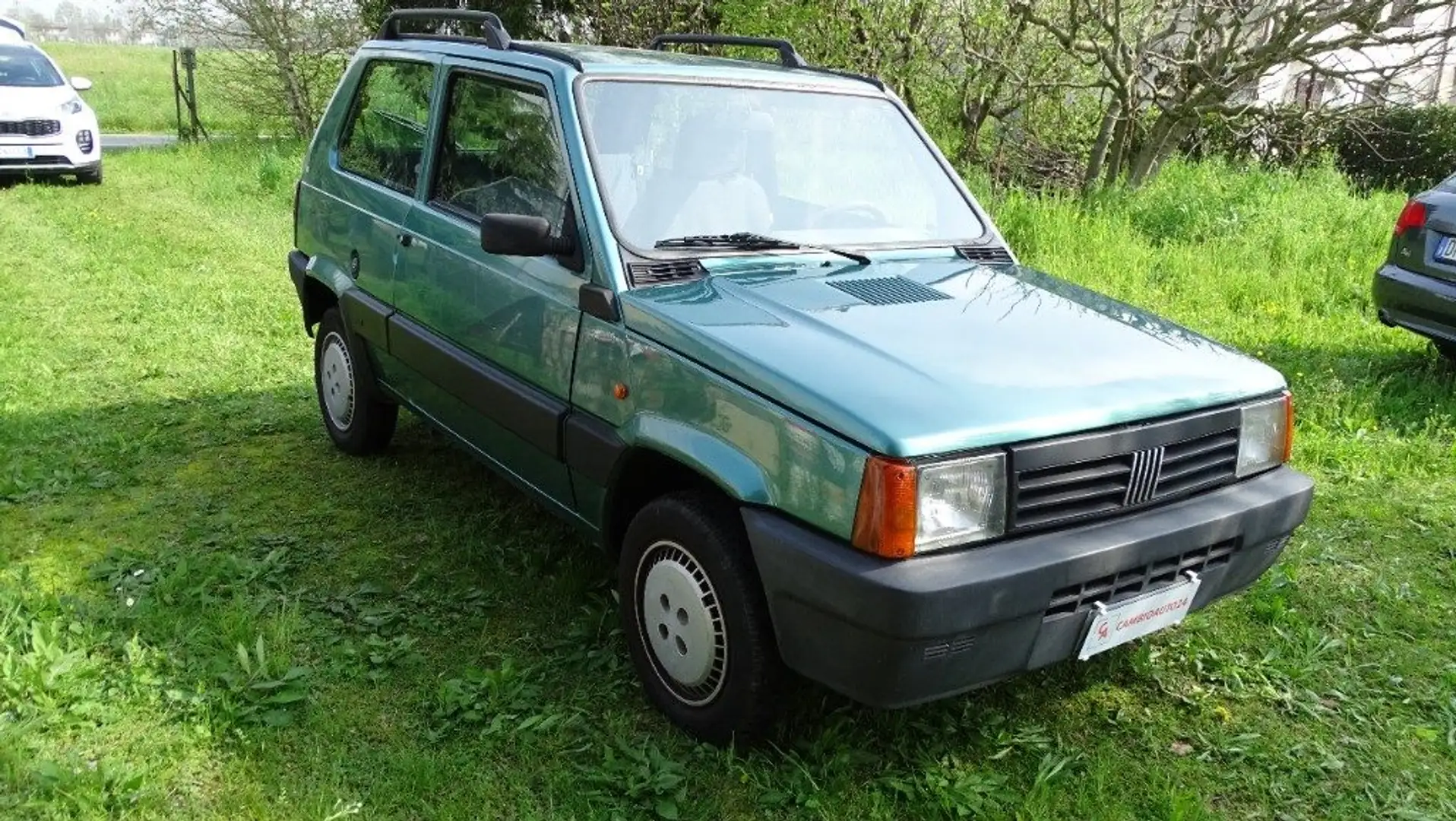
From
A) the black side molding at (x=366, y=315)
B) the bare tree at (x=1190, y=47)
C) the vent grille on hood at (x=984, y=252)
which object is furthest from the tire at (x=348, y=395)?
the bare tree at (x=1190, y=47)

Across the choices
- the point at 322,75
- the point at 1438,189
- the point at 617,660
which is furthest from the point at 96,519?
the point at 322,75

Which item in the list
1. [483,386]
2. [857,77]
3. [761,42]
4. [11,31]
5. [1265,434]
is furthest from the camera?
[11,31]

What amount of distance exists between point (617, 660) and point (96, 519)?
2.40 metres

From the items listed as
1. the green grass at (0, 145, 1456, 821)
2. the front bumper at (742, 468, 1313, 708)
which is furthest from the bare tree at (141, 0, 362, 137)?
the front bumper at (742, 468, 1313, 708)

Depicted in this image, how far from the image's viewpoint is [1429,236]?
245 inches

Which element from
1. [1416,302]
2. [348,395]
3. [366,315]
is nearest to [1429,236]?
[1416,302]

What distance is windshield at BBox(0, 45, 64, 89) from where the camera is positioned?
1402cm

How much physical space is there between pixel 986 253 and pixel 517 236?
1656mm

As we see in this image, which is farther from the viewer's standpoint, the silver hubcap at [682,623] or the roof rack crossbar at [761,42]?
the roof rack crossbar at [761,42]

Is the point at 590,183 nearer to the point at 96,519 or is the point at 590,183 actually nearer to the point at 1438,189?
the point at 96,519

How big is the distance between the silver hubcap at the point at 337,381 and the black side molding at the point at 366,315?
25cm

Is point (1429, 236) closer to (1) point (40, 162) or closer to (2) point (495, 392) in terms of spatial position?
(2) point (495, 392)

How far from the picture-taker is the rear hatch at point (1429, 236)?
6.11 metres

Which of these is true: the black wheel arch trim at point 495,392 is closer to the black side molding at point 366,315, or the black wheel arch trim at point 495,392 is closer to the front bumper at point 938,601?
the black side molding at point 366,315
